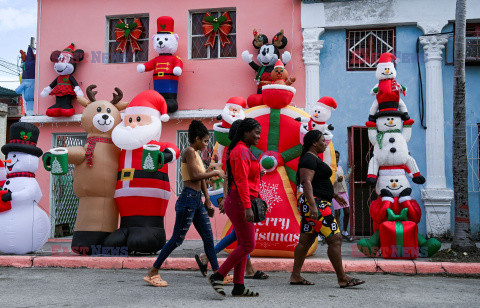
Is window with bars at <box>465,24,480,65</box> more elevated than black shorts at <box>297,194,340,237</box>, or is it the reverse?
window with bars at <box>465,24,480,65</box>

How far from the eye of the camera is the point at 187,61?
34.7ft

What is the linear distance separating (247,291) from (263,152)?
263cm

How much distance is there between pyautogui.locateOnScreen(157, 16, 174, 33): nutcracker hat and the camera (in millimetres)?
10133

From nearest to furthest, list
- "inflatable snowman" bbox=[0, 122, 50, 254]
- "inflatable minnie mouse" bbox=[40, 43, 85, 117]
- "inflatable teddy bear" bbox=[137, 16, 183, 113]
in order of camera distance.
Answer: "inflatable snowman" bbox=[0, 122, 50, 254], "inflatable teddy bear" bbox=[137, 16, 183, 113], "inflatable minnie mouse" bbox=[40, 43, 85, 117]

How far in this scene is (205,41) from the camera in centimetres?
1076

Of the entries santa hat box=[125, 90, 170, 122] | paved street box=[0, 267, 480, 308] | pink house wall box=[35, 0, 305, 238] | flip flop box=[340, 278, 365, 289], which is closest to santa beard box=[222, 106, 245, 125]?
santa hat box=[125, 90, 170, 122]

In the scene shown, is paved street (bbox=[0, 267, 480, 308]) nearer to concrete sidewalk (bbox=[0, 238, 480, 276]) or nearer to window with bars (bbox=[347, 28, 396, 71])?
concrete sidewalk (bbox=[0, 238, 480, 276])

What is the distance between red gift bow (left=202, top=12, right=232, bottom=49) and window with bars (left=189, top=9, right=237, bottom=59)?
0.09 meters

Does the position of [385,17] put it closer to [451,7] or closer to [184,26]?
[451,7]

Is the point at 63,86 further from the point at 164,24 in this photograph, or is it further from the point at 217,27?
the point at 217,27

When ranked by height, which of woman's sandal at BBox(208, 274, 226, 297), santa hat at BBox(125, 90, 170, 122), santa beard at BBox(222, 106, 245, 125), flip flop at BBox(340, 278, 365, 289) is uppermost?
santa hat at BBox(125, 90, 170, 122)

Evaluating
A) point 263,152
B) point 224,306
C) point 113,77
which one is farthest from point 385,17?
point 224,306

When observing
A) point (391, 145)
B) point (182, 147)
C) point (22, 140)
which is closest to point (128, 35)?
point (182, 147)

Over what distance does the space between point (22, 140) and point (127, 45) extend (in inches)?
170
